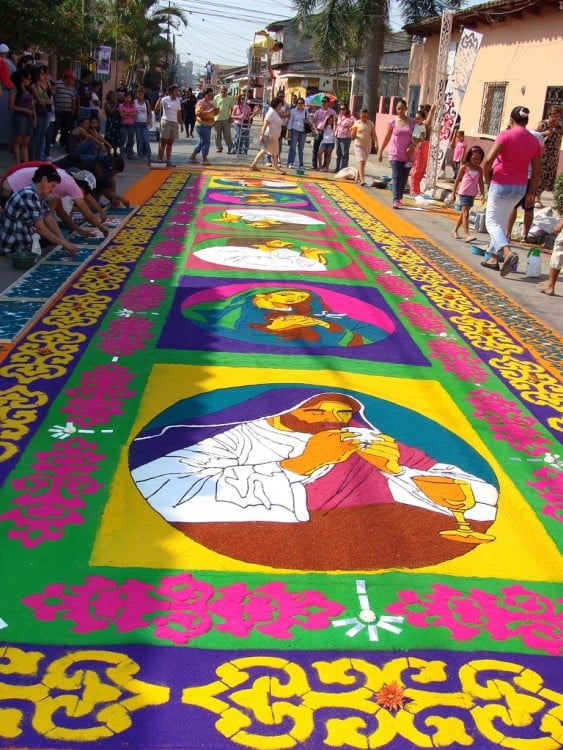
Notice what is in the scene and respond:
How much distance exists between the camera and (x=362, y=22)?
70.7 ft

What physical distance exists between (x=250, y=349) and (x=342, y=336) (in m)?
0.81

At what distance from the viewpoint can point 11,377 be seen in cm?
430

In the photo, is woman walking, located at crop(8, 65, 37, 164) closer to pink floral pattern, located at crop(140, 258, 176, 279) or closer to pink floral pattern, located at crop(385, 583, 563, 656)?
pink floral pattern, located at crop(140, 258, 176, 279)

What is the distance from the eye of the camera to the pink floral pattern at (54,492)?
117 inches

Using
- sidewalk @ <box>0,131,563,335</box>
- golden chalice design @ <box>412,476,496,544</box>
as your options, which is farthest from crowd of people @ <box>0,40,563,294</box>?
golden chalice design @ <box>412,476,496,544</box>

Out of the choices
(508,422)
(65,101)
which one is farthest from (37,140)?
(508,422)

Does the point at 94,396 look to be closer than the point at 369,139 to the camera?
Yes

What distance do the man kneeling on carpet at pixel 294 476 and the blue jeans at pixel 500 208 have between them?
460 cm

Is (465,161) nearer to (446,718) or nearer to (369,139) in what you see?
(369,139)

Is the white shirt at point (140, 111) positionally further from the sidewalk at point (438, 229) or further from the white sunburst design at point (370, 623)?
the white sunburst design at point (370, 623)

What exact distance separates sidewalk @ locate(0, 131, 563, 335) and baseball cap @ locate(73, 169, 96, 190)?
5.89 feet

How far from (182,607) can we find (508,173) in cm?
642

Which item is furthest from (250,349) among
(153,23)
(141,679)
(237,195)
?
(153,23)

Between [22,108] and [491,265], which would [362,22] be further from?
[491,265]
